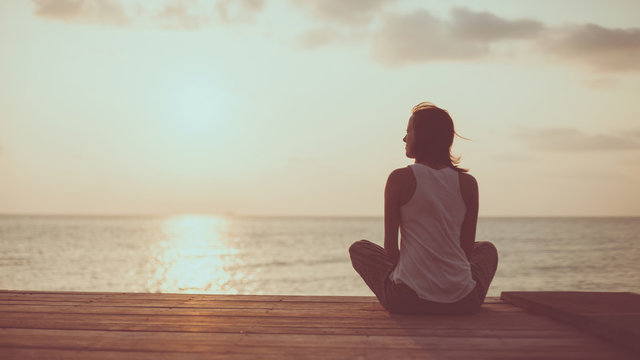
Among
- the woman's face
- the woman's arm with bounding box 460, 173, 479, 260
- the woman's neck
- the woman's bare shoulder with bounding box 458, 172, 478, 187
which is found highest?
the woman's face

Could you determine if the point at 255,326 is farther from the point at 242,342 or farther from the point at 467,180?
the point at 467,180

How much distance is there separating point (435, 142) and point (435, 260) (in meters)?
0.85

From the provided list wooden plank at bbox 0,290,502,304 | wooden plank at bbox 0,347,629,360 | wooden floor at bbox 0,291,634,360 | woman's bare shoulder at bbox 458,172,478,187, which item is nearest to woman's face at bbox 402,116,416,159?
woman's bare shoulder at bbox 458,172,478,187

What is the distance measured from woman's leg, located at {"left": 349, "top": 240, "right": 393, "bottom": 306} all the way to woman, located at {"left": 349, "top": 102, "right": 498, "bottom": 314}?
107 millimetres

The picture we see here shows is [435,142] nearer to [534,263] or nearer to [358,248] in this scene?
[358,248]

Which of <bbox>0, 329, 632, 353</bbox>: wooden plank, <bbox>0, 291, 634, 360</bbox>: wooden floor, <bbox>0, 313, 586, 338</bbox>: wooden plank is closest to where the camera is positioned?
<bbox>0, 291, 634, 360</bbox>: wooden floor

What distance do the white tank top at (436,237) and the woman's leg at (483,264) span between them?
0.58 ft

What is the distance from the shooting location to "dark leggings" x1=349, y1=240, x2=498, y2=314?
163 inches

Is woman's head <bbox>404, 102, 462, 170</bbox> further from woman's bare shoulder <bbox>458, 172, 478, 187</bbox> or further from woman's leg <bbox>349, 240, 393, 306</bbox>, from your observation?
woman's leg <bbox>349, 240, 393, 306</bbox>

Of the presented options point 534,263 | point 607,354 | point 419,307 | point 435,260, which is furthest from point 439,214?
point 534,263

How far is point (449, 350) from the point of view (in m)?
3.05

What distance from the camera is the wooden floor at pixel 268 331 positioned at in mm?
3006

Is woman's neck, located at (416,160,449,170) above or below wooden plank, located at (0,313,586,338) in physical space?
above

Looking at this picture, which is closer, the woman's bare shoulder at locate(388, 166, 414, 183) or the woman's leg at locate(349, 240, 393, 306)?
the woman's bare shoulder at locate(388, 166, 414, 183)
